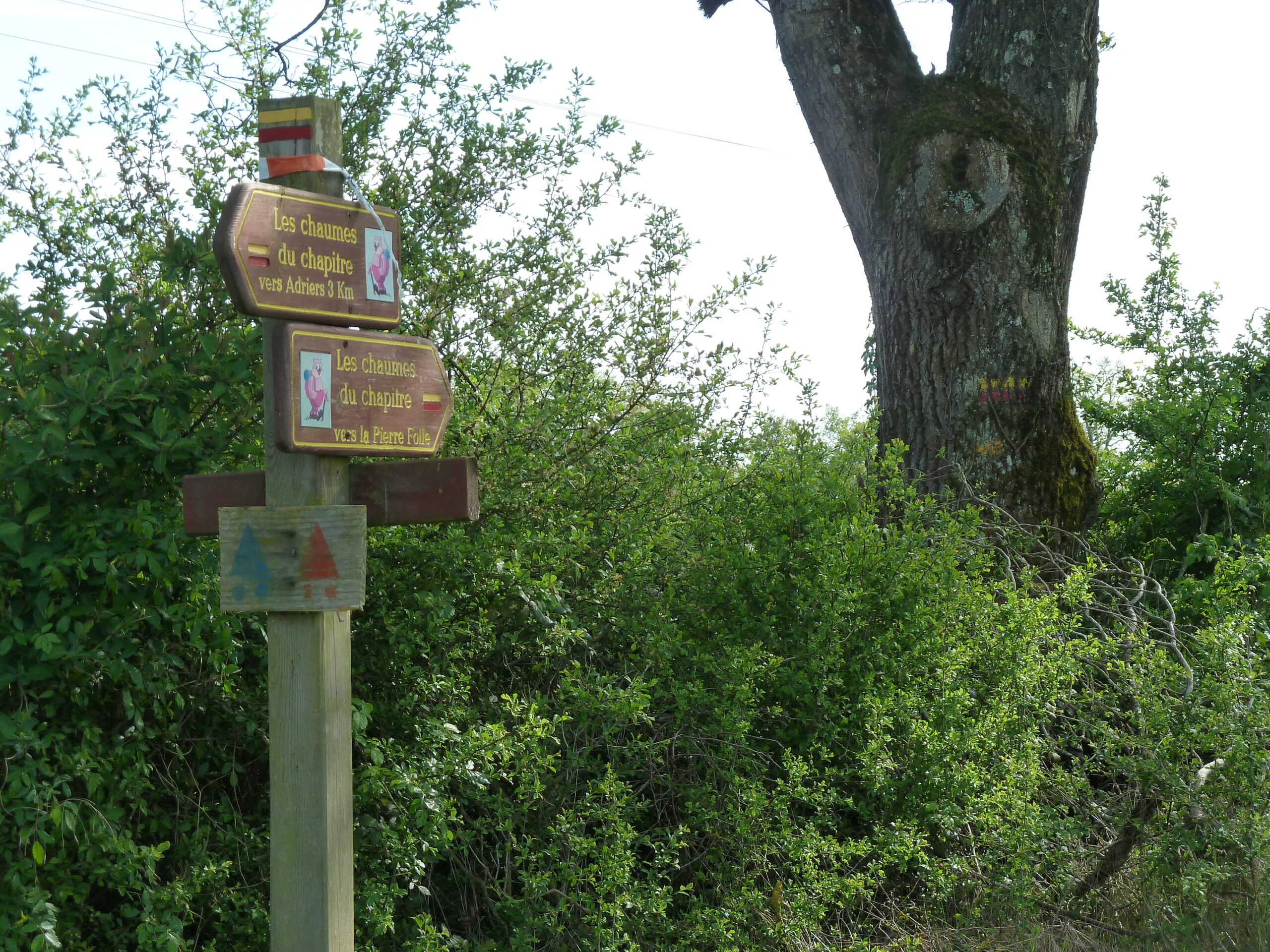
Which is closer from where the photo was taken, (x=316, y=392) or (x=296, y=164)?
(x=316, y=392)

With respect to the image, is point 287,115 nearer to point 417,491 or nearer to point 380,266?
point 380,266

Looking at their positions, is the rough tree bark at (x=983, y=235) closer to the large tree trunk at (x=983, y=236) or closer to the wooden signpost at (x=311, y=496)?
the large tree trunk at (x=983, y=236)

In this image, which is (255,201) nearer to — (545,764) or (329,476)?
(329,476)

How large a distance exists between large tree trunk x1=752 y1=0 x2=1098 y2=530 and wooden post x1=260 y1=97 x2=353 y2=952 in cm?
383

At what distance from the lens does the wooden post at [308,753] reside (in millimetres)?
2785

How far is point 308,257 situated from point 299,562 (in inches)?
30.9

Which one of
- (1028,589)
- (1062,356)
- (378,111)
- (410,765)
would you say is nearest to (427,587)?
(410,765)

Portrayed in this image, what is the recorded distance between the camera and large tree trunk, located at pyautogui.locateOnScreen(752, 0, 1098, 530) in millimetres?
6152

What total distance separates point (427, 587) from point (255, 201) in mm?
1665

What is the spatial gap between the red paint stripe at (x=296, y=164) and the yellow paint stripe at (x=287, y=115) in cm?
10

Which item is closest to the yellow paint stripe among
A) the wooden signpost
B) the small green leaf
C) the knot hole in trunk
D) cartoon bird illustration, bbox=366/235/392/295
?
the wooden signpost

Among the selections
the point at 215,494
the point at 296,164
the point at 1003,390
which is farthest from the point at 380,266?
the point at 1003,390

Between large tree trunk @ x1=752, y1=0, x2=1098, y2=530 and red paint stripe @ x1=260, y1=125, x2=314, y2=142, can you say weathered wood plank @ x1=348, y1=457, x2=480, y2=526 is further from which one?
large tree trunk @ x1=752, y1=0, x2=1098, y2=530

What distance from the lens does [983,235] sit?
20.2 feet
